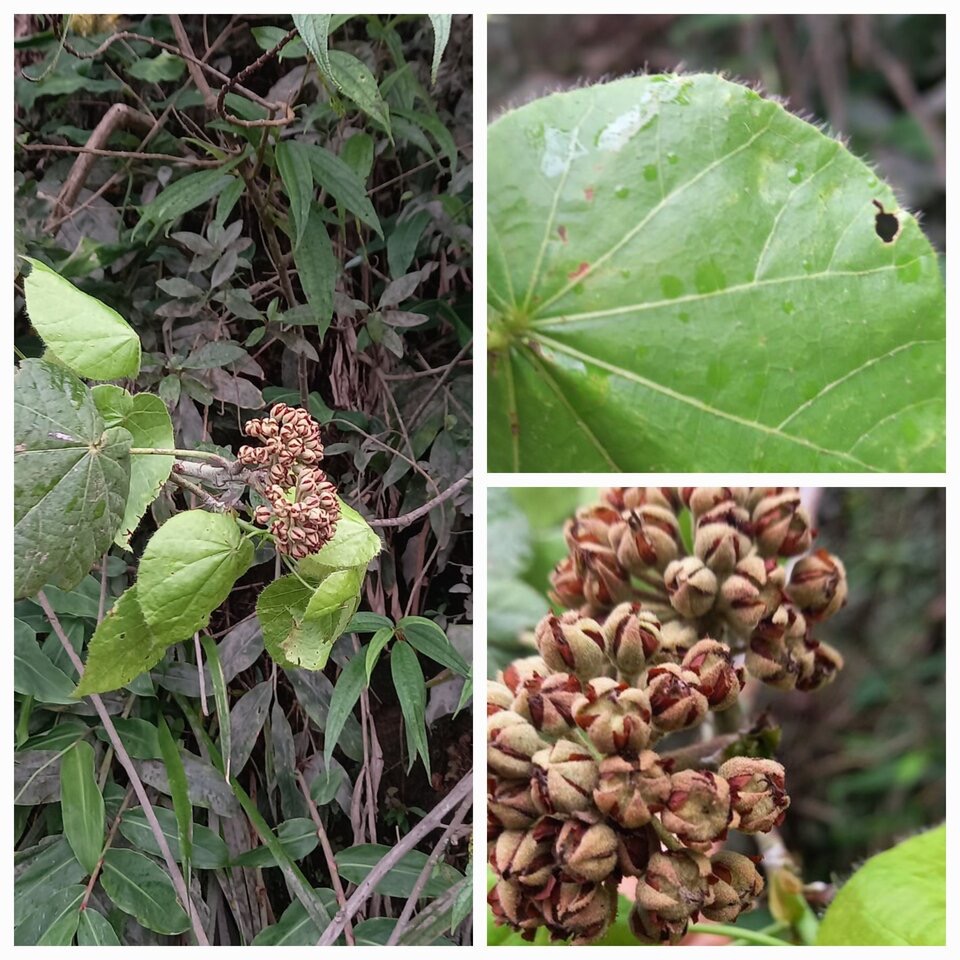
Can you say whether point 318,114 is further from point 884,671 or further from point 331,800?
point 884,671

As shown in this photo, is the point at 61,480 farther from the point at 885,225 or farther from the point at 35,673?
the point at 885,225

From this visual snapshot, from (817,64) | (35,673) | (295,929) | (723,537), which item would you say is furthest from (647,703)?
(817,64)

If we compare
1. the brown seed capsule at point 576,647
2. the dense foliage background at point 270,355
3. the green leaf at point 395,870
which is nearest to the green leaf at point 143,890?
the dense foliage background at point 270,355

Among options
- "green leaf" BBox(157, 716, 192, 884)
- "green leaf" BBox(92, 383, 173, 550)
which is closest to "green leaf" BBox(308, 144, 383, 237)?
"green leaf" BBox(92, 383, 173, 550)

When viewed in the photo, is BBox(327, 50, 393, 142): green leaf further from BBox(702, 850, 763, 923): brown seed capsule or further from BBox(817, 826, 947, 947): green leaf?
BBox(817, 826, 947, 947): green leaf

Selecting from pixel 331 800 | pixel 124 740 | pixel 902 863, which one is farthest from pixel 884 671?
pixel 124 740
